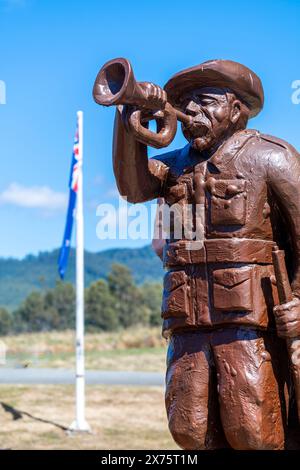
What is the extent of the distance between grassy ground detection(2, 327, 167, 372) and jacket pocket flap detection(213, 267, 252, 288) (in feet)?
38.3

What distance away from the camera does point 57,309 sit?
43.0m

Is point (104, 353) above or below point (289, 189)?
below

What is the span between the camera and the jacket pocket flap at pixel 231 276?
3811 millimetres

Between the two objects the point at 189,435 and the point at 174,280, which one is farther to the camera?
the point at 174,280

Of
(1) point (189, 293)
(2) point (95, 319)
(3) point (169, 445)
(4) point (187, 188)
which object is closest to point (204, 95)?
(4) point (187, 188)

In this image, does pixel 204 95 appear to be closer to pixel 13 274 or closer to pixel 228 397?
pixel 228 397

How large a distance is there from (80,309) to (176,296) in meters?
5.24

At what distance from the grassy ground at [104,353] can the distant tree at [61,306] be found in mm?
15876

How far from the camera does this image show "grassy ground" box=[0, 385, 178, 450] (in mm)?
8500

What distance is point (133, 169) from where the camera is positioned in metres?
4.01

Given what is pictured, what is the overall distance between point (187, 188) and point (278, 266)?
63 centimetres

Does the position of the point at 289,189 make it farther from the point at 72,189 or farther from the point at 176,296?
the point at 72,189

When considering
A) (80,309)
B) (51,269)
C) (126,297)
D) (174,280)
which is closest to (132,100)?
(174,280)

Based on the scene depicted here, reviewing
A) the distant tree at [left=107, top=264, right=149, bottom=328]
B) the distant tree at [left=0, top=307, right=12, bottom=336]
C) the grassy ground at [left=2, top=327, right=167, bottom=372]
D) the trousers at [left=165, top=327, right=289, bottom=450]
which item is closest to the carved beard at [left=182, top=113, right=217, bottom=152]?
the trousers at [left=165, top=327, right=289, bottom=450]
